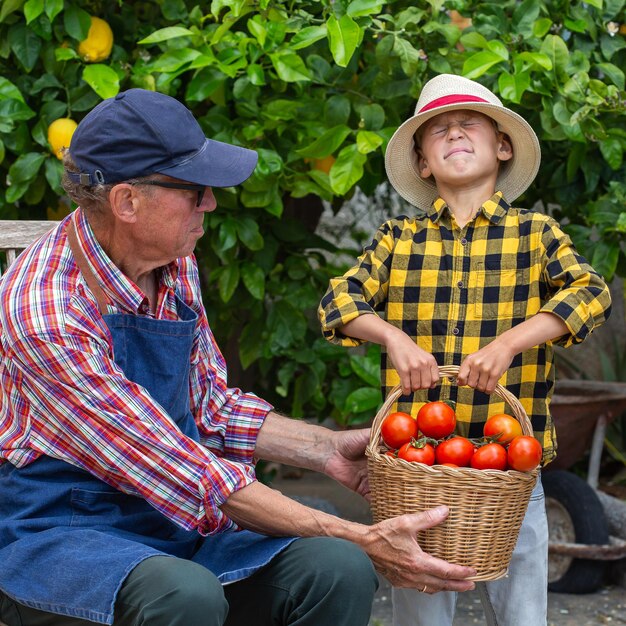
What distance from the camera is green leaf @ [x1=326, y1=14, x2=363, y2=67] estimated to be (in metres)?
2.65

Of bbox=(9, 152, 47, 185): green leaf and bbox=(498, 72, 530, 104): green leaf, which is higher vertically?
bbox=(498, 72, 530, 104): green leaf

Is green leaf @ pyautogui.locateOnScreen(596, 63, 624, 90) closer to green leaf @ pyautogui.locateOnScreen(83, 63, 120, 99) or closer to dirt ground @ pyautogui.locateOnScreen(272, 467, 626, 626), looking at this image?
green leaf @ pyautogui.locateOnScreen(83, 63, 120, 99)

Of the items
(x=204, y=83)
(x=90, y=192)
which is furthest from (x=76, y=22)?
(x=90, y=192)

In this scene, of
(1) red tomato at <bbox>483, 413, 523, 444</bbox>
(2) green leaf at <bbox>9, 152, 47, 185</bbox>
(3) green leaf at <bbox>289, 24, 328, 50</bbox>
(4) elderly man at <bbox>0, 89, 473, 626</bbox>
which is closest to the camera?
(4) elderly man at <bbox>0, 89, 473, 626</bbox>

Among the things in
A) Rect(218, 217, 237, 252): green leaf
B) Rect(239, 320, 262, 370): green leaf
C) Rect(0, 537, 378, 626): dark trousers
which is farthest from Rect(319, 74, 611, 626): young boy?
Rect(239, 320, 262, 370): green leaf

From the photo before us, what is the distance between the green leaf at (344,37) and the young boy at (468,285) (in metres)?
0.21

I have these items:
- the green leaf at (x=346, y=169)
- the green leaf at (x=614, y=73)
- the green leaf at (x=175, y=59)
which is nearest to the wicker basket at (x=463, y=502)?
the green leaf at (x=346, y=169)

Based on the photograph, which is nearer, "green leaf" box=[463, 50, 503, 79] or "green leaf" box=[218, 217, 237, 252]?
"green leaf" box=[463, 50, 503, 79]

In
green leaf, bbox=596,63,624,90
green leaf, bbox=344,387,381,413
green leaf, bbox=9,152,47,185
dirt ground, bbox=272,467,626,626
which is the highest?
green leaf, bbox=596,63,624,90

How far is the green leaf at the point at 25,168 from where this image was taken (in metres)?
3.04

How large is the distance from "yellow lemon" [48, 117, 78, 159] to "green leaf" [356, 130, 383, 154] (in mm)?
803

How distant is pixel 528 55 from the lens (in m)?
2.79

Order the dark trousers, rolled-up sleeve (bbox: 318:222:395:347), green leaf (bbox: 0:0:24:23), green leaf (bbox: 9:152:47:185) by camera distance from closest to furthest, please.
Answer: the dark trousers → rolled-up sleeve (bbox: 318:222:395:347) → green leaf (bbox: 0:0:24:23) → green leaf (bbox: 9:152:47:185)

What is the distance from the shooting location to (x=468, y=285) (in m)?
2.56
